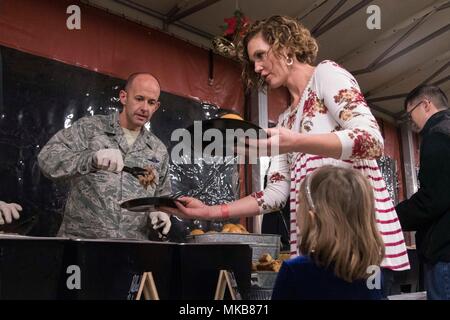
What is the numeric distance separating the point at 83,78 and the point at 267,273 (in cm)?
172

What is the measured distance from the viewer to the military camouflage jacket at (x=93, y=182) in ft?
7.82

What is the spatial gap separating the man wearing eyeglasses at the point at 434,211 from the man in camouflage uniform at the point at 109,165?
4.08 ft

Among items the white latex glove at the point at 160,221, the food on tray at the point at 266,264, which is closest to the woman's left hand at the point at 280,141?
the food on tray at the point at 266,264

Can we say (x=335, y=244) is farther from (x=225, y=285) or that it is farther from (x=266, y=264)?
(x=266, y=264)

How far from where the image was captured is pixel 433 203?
2.03m

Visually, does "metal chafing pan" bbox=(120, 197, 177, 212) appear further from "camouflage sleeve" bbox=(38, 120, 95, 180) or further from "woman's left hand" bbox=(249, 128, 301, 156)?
"camouflage sleeve" bbox=(38, 120, 95, 180)

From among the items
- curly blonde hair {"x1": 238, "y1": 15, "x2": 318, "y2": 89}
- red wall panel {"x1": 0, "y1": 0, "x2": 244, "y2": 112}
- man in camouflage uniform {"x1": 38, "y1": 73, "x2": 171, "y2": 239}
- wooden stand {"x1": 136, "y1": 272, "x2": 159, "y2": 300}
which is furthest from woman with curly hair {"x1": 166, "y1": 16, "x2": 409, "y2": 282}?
red wall panel {"x1": 0, "y1": 0, "x2": 244, "y2": 112}

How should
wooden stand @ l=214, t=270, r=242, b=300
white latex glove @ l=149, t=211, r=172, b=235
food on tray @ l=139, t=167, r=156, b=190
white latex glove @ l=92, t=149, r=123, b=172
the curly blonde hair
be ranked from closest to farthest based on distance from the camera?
the curly blonde hair → wooden stand @ l=214, t=270, r=242, b=300 → white latex glove @ l=92, t=149, r=123, b=172 → white latex glove @ l=149, t=211, r=172, b=235 → food on tray @ l=139, t=167, r=156, b=190

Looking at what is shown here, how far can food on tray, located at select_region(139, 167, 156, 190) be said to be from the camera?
262 cm

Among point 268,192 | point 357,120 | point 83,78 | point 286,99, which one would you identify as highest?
point 286,99

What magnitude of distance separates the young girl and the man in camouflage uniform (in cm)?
122

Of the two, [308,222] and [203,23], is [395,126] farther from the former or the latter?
[308,222]

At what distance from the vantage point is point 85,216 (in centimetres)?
242
